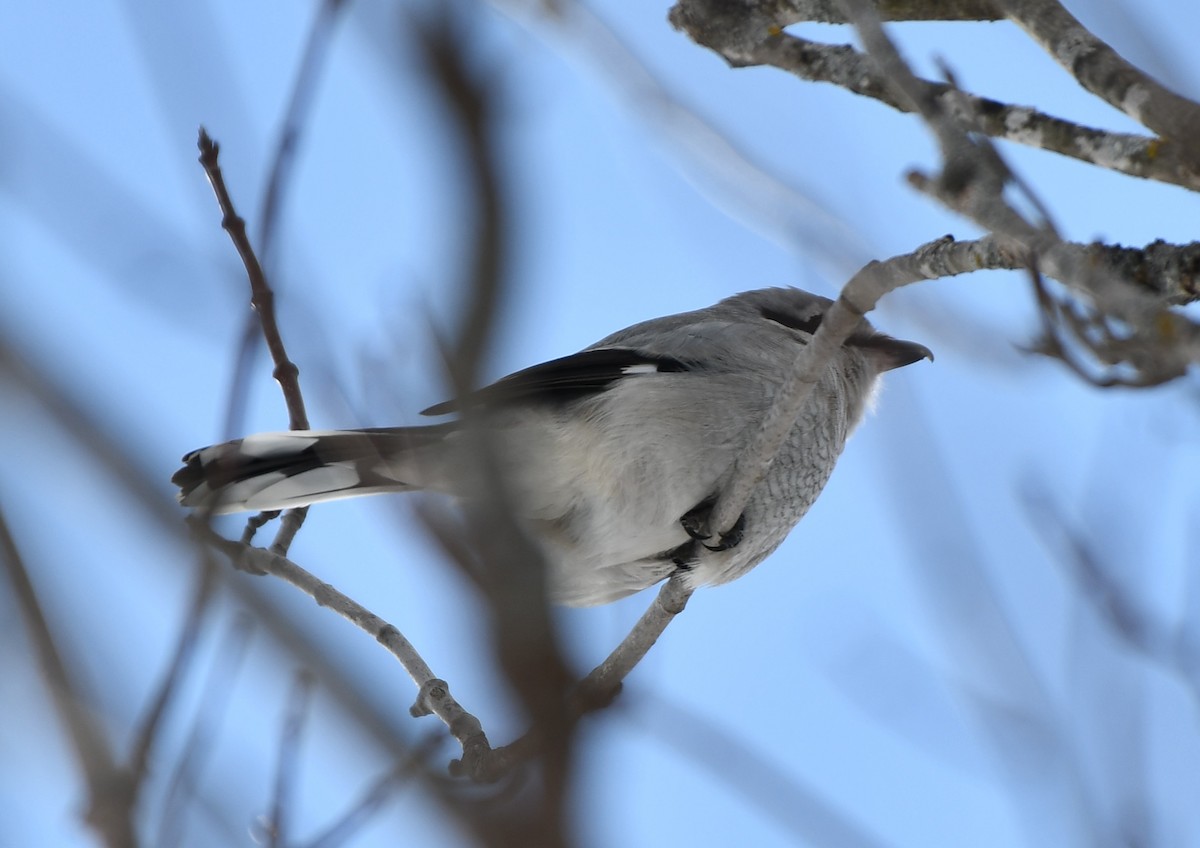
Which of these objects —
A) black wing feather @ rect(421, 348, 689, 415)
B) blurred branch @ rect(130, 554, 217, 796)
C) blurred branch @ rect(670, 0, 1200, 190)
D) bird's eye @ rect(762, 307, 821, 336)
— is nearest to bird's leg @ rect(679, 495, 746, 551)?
black wing feather @ rect(421, 348, 689, 415)

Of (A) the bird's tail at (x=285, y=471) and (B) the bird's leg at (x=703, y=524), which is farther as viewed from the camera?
(B) the bird's leg at (x=703, y=524)

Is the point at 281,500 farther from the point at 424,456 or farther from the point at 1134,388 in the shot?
the point at 1134,388

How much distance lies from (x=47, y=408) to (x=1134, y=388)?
1569 millimetres

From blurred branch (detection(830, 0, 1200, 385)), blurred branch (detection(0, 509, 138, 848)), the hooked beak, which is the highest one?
blurred branch (detection(830, 0, 1200, 385))

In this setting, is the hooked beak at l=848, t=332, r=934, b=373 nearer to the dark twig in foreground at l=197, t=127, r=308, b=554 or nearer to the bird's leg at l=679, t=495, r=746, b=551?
the bird's leg at l=679, t=495, r=746, b=551

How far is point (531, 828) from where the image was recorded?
0.82m

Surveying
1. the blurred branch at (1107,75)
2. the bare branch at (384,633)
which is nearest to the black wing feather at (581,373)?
the bare branch at (384,633)

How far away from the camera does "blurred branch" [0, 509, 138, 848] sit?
1.10m

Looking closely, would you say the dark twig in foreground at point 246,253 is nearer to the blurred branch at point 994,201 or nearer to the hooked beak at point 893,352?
the blurred branch at point 994,201

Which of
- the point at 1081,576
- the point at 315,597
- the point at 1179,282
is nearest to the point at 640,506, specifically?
the point at 315,597

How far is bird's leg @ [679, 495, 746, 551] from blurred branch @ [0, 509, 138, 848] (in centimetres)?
251

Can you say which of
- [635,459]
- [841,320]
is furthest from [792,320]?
[841,320]

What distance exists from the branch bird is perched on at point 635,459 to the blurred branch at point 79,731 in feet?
6.85

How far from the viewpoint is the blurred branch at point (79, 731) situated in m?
1.10
